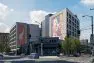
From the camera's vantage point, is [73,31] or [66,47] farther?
→ [73,31]

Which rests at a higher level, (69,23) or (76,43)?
(69,23)

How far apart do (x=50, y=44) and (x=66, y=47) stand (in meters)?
23.8

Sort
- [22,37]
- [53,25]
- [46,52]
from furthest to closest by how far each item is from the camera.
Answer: [22,37] → [53,25] → [46,52]

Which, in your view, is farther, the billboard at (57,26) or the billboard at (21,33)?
the billboard at (21,33)

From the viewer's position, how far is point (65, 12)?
153 m

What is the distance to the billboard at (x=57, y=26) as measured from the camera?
154250 mm

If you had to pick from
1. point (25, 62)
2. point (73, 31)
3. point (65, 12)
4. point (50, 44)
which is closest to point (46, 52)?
point (50, 44)

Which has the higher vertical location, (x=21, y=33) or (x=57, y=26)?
(x=57, y=26)

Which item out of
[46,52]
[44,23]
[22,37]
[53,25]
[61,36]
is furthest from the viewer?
[44,23]

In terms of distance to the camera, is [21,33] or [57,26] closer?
[57,26]

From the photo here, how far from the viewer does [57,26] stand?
159625 millimetres

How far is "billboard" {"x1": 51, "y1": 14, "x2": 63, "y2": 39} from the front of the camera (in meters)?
154

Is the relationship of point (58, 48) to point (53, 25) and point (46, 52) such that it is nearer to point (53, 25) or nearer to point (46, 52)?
point (46, 52)

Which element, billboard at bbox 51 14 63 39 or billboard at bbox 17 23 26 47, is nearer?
billboard at bbox 51 14 63 39
